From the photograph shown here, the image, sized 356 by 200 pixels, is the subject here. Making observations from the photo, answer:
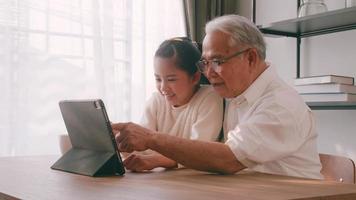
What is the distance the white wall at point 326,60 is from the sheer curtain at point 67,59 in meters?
0.70

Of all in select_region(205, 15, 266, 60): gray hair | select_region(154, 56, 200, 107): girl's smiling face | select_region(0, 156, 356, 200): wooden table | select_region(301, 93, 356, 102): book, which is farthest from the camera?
select_region(301, 93, 356, 102): book

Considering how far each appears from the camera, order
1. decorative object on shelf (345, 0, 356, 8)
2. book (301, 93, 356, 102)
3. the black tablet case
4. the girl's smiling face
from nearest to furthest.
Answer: the black tablet case, the girl's smiling face, book (301, 93, 356, 102), decorative object on shelf (345, 0, 356, 8)

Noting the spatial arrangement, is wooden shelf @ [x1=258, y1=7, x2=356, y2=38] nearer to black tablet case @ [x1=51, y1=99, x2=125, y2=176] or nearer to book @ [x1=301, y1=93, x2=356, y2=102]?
book @ [x1=301, y1=93, x2=356, y2=102]

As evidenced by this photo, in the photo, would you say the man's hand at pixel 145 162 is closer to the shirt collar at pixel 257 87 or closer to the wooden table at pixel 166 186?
the wooden table at pixel 166 186

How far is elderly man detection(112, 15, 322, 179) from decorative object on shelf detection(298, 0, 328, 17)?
1.22 meters

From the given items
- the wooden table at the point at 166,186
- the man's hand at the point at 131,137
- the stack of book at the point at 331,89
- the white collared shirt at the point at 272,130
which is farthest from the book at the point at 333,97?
the man's hand at the point at 131,137

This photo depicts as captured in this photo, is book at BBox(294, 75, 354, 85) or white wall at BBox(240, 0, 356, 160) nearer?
book at BBox(294, 75, 354, 85)

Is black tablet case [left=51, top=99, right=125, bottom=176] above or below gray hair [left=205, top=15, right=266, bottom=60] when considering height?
below

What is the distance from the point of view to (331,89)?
238 cm

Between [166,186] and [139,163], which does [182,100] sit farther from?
[166,186]

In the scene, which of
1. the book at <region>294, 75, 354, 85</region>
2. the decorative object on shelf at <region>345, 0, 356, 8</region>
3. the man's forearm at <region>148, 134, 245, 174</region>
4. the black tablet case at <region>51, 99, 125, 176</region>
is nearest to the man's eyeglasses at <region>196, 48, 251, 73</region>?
the man's forearm at <region>148, 134, 245, 174</region>

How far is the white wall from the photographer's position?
8.80ft

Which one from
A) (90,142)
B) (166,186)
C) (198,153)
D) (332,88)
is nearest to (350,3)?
(332,88)

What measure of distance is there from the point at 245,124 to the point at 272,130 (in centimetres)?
7
